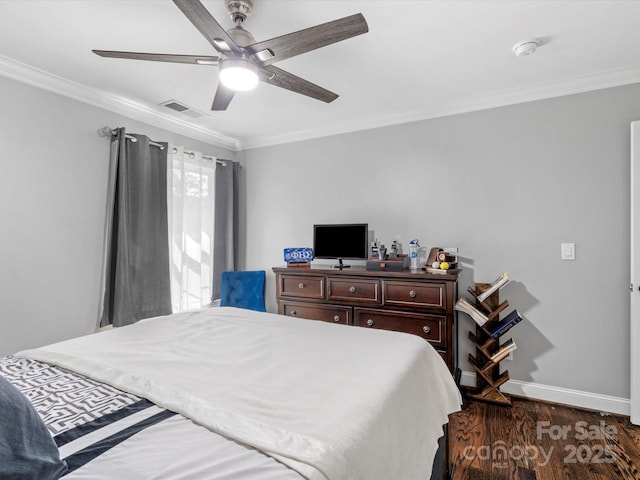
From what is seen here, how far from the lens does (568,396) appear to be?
2639mm

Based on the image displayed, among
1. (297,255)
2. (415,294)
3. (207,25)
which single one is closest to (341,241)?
(297,255)

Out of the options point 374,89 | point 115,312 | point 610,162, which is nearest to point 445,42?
point 374,89

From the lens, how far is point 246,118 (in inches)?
135

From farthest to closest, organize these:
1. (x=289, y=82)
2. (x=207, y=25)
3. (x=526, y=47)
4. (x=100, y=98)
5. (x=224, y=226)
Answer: (x=224, y=226) < (x=100, y=98) < (x=526, y=47) < (x=289, y=82) < (x=207, y=25)

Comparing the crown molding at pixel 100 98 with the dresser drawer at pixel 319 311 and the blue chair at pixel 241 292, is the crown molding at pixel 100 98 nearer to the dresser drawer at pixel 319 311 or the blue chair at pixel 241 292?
the blue chair at pixel 241 292

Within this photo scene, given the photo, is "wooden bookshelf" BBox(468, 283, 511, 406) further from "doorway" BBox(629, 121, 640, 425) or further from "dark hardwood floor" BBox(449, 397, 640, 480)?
"doorway" BBox(629, 121, 640, 425)

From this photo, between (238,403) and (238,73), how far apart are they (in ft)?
4.97

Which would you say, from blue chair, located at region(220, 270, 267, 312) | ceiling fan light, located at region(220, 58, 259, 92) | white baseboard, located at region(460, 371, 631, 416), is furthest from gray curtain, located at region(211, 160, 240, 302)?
white baseboard, located at region(460, 371, 631, 416)

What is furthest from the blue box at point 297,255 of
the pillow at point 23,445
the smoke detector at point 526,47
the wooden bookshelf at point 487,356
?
the pillow at point 23,445

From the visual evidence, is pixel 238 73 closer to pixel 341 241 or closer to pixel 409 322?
pixel 341 241

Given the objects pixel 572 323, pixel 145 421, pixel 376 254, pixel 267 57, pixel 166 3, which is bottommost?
pixel 572 323

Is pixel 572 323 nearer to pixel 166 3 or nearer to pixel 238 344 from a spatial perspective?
pixel 238 344

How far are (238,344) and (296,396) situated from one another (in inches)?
22.7

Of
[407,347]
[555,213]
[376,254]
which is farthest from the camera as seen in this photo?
[376,254]
